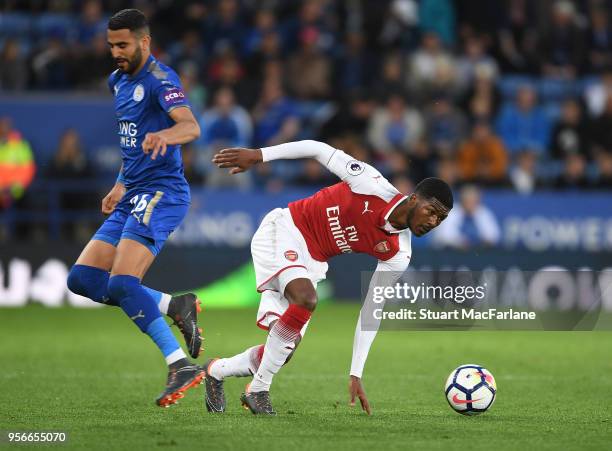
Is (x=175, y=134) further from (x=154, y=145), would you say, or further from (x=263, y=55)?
(x=263, y=55)

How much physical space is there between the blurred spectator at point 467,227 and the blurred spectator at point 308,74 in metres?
3.38

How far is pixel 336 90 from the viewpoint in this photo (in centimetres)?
1909

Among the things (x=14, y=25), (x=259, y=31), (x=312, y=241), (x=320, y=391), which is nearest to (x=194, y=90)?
(x=259, y=31)

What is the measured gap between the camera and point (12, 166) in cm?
1700

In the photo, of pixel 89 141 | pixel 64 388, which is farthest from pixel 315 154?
pixel 89 141

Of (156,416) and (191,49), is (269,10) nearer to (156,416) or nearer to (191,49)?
(191,49)

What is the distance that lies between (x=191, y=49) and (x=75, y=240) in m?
4.03

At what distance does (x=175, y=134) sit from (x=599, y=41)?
47.5 ft

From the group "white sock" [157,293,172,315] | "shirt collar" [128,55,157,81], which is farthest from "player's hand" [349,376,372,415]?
"shirt collar" [128,55,157,81]

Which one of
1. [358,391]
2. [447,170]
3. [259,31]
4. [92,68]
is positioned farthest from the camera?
[259,31]

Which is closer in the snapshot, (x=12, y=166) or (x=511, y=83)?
(x=12, y=166)

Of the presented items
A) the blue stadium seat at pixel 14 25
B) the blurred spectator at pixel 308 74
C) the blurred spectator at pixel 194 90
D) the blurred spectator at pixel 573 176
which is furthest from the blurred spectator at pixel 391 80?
the blue stadium seat at pixel 14 25

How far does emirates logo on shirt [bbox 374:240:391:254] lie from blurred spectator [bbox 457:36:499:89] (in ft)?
39.0

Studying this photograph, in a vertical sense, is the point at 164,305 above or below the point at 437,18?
below
